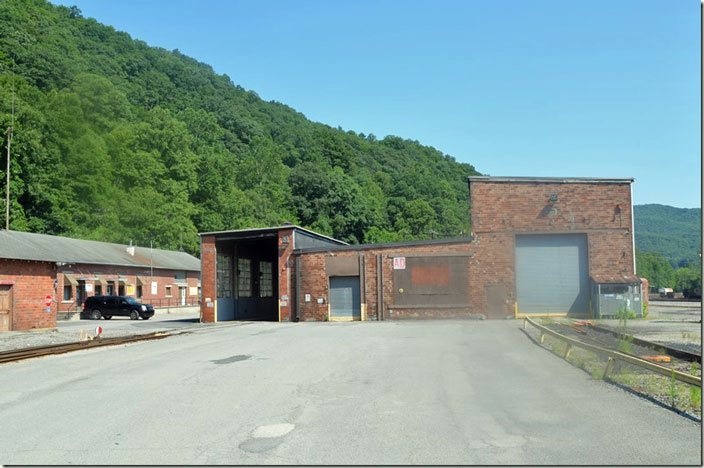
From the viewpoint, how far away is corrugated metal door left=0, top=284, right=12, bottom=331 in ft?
87.7

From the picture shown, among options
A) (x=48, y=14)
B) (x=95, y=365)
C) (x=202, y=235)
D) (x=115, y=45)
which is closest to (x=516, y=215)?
(x=202, y=235)

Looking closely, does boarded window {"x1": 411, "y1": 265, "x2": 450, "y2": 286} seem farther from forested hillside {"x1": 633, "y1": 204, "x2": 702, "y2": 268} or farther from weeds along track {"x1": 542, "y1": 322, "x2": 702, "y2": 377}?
forested hillside {"x1": 633, "y1": 204, "x2": 702, "y2": 268}

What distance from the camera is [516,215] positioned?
34.0 m

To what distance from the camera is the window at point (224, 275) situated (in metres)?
38.1

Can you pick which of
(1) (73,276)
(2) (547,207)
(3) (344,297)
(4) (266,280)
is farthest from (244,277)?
(2) (547,207)

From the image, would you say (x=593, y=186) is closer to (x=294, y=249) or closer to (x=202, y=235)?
(x=294, y=249)

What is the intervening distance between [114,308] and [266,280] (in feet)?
37.4

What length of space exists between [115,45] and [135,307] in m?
86.7

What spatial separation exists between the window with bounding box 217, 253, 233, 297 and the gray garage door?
18.0 m

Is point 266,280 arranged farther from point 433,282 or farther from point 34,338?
point 34,338

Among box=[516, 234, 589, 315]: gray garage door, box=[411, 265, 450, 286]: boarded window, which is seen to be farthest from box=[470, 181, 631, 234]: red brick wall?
box=[411, 265, 450, 286]: boarded window

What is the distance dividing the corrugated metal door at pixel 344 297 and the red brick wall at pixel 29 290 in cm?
1465

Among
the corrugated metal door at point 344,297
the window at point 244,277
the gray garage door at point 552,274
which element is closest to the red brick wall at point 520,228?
the gray garage door at point 552,274

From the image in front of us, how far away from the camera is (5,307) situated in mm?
26812
